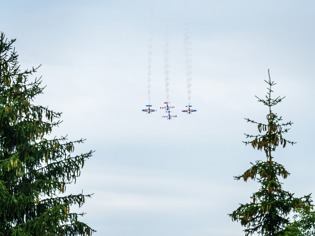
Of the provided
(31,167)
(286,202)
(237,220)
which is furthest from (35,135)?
(286,202)

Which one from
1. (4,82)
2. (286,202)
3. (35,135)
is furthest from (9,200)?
(286,202)

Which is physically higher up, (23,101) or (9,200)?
(23,101)

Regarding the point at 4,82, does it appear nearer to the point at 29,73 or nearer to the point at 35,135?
the point at 29,73

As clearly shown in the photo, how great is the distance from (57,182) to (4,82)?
433cm

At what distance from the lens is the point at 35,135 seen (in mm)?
22766

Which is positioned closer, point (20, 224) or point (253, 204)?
point (20, 224)

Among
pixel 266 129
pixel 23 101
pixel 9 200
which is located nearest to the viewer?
pixel 9 200

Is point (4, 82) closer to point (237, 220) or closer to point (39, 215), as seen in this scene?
point (39, 215)

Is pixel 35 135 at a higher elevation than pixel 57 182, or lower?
higher

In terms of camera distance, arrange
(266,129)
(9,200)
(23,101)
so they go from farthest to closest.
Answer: (266,129) → (23,101) → (9,200)

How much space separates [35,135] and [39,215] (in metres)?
2.92

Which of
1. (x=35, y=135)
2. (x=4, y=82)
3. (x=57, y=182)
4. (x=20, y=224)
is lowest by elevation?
(x=20, y=224)

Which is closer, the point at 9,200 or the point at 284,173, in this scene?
the point at 9,200

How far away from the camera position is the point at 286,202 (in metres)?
23.2
